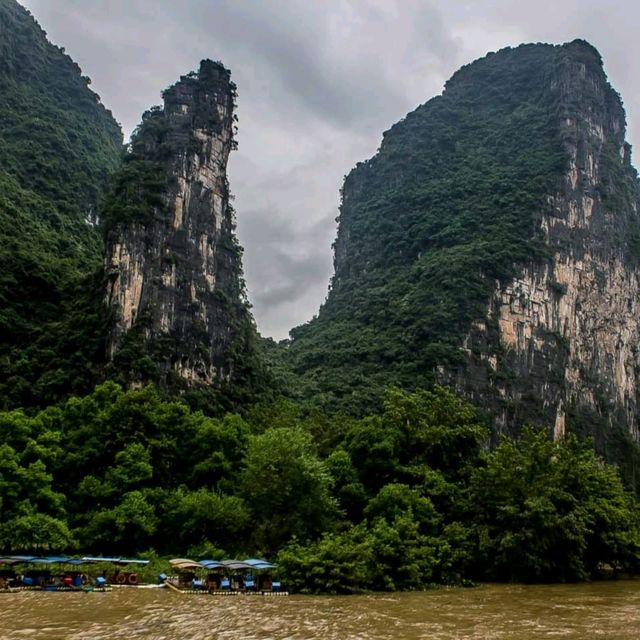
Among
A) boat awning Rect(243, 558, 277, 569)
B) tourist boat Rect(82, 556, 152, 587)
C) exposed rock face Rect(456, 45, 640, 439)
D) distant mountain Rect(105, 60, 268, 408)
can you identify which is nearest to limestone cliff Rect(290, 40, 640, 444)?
exposed rock face Rect(456, 45, 640, 439)

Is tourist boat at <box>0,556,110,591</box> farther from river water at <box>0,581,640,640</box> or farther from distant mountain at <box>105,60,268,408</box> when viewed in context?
distant mountain at <box>105,60,268,408</box>

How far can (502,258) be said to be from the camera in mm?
76188

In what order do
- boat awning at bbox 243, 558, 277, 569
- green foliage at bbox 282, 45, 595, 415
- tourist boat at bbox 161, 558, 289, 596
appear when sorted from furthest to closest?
green foliage at bbox 282, 45, 595, 415, boat awning at bbox 243, 558, 277, 569, tourist boat at bbox 161, 558, 289, 596

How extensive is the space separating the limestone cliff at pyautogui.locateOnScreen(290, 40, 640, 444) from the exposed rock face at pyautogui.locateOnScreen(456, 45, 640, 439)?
0.66ft

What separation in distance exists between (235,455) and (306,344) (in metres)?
50.7

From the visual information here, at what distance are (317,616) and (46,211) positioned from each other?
62.1 metres

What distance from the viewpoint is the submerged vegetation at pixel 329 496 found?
27.1 meters

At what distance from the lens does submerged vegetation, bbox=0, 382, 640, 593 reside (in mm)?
27062

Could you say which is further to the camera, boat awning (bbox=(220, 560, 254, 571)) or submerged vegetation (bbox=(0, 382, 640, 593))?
submerged vegetation (bbox=(0, 382, 640, 593))

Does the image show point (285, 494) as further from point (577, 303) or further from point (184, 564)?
point (577, 303)

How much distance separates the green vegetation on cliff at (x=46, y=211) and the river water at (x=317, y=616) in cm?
2627

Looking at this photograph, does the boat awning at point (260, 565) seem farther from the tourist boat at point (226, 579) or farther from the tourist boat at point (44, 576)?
the tourist boat at point (44, 576)

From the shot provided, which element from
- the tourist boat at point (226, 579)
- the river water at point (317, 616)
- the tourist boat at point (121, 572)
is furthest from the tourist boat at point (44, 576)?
the tourist boat at point (226, 579)

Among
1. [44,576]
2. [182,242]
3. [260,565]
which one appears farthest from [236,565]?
[182,242]
